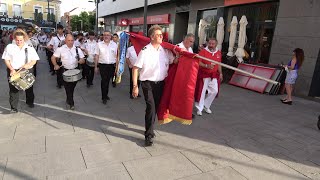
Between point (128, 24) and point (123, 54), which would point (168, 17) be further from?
point (123, 54)

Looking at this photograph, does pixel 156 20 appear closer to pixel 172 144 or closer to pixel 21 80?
pixel 21 80

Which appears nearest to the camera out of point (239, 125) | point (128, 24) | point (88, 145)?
point (88, 145)

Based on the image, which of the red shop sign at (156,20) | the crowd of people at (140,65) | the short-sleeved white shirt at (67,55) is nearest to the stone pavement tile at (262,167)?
the crowd of people at (140,65)

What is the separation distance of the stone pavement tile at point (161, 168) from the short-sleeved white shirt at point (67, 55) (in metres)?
3.41

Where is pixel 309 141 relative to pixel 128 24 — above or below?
below

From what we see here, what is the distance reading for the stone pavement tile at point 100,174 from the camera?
11.0 ft

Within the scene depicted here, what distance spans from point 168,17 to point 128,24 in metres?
10.1

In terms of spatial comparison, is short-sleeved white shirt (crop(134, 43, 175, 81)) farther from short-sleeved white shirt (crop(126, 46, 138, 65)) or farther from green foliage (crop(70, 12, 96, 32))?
green foliage (crop(70, 12, 96, 32))

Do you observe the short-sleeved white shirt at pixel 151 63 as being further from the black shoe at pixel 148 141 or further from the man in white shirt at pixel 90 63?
the man in white shirt at pixel 90 63

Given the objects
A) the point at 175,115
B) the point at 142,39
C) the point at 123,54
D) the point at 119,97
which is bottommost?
the point at 119,97

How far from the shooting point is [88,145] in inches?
169

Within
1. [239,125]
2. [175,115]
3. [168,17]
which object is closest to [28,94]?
[175,115]

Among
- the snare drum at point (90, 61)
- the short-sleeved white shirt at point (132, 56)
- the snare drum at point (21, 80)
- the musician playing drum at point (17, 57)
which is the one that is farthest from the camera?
the snare drum at point (90, 61)

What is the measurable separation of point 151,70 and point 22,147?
2.21 m
